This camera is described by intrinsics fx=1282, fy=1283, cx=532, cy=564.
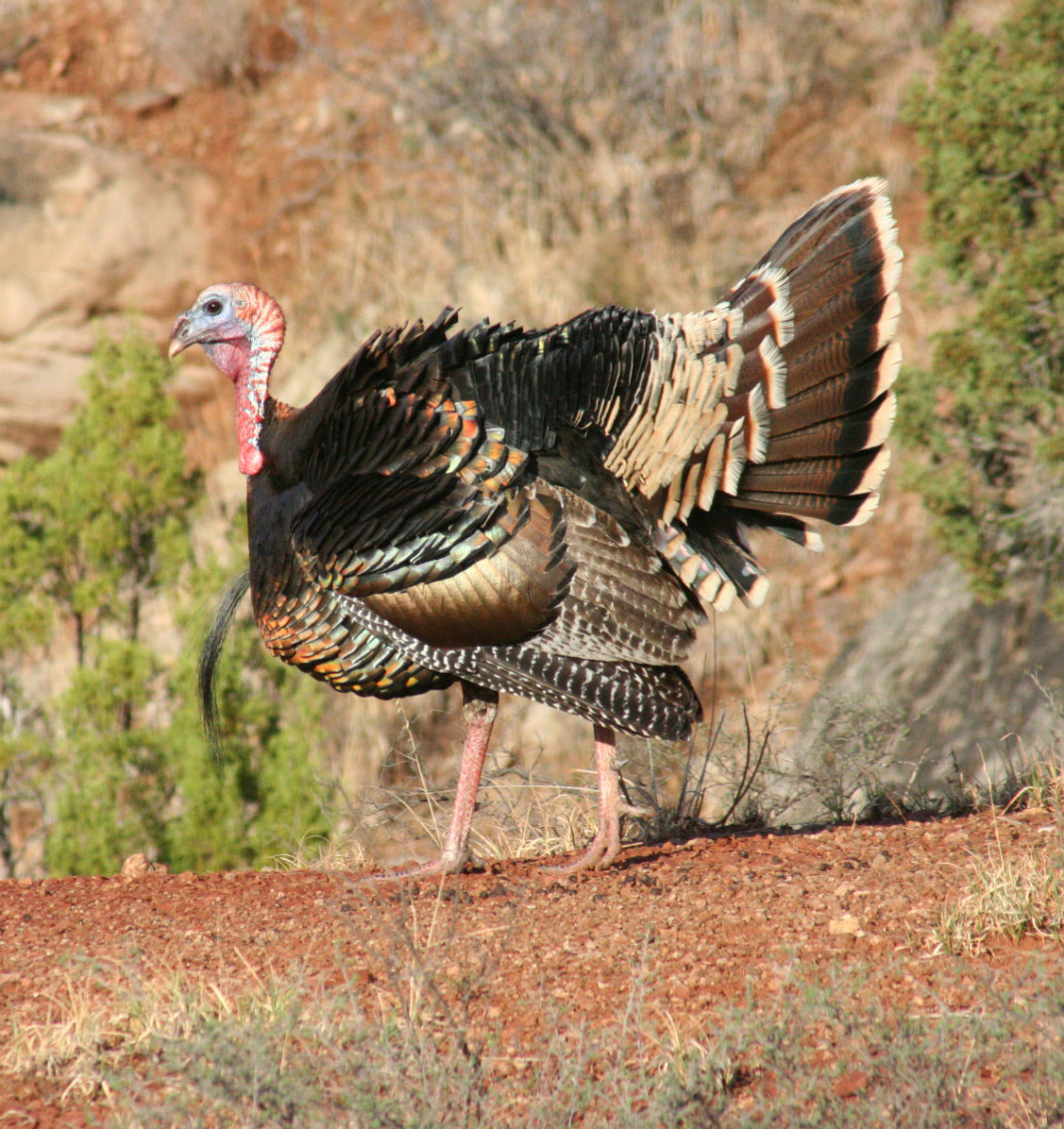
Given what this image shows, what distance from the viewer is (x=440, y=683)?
448cm

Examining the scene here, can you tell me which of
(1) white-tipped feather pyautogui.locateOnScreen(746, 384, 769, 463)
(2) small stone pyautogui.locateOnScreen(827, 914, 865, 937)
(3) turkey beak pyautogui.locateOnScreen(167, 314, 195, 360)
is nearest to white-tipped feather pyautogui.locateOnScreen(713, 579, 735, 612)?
(1) white-tipped feather pyautogui.locateOnScreen(746, 384, 769, 463)

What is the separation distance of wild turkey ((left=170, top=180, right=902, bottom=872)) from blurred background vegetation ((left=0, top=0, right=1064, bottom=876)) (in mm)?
1174

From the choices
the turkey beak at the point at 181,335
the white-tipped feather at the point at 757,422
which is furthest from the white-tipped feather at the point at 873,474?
the turkey beak at the point at 181,335

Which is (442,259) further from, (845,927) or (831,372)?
(845,927)

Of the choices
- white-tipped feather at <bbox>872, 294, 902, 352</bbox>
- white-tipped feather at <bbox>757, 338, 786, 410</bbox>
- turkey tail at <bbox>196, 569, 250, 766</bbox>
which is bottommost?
turkey tail at <bbox>196, 569, 250, 766</bbox>

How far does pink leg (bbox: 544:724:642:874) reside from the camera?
14.5ft

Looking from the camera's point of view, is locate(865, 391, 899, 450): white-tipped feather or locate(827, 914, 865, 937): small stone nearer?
locate(827, 914, 865, 937): small stone

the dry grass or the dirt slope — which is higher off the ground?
the dry grass

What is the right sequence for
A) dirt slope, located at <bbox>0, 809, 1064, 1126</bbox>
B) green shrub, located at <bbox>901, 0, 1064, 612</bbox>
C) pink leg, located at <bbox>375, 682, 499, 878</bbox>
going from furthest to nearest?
green shrub, located at <bbox>901, 0, 1064, 612</bbox> < pink leg, located at <bbox>375, 682, 499, 878</bbox> < dirt slope, located at <bbox>0, 809, 1064, 1126</bbox>

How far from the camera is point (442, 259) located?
1221cm

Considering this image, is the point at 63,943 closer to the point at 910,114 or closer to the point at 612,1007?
the point at 612,1007

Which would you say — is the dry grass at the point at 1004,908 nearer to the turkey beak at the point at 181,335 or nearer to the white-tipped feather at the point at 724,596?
the white-tipped feather at the point at 724,596

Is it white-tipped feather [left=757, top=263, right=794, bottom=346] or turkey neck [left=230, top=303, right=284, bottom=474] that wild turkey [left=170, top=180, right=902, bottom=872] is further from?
turkey neck [left=230, top=303, right=284, bottom=474]

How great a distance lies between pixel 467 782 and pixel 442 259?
8.60 metres
